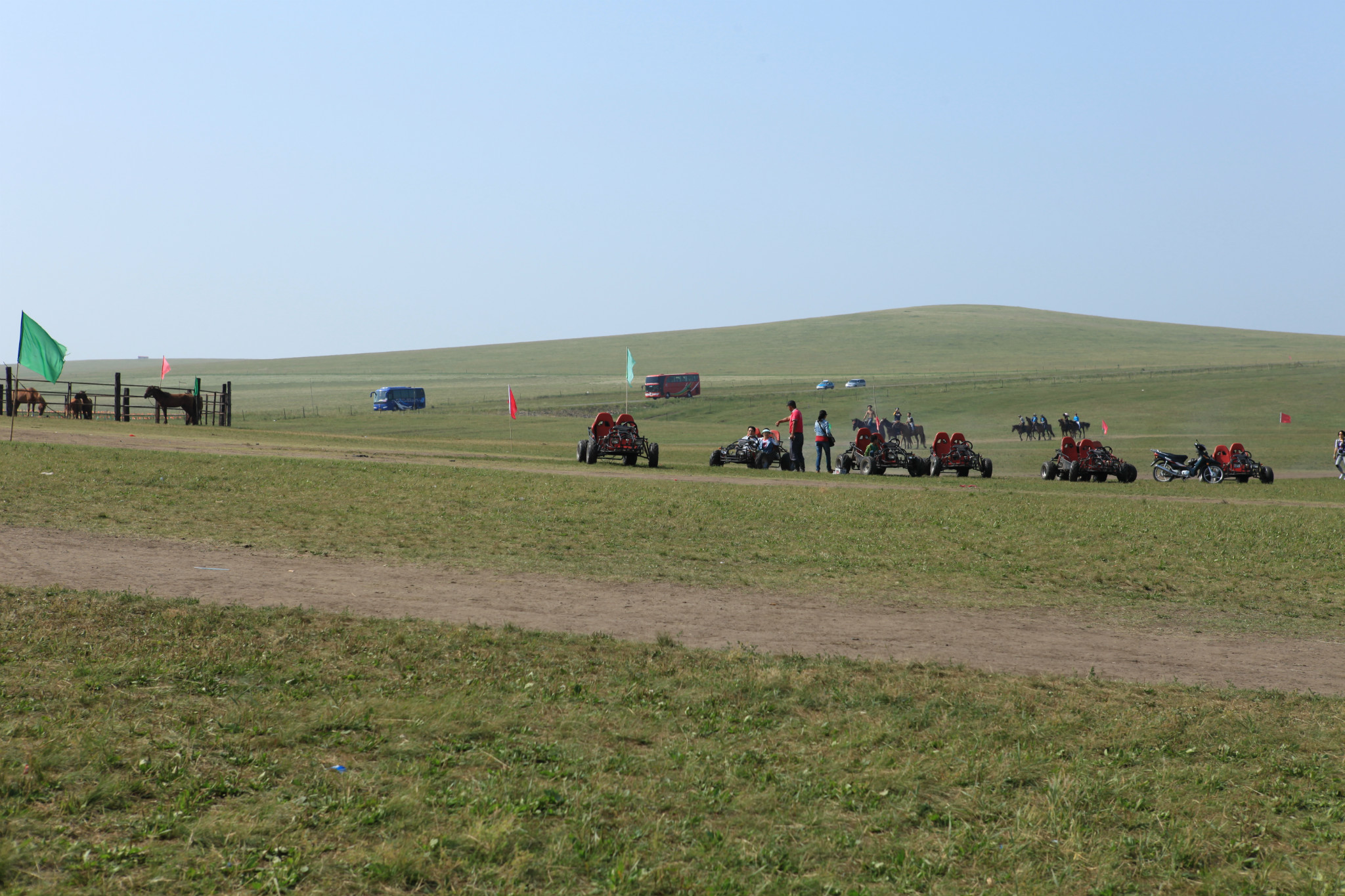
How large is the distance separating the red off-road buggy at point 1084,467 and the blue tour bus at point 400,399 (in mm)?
62460

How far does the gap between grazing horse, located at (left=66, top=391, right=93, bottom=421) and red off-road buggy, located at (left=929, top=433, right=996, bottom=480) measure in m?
30.1

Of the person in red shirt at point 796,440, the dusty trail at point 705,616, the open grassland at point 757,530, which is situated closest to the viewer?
the dusty trail at point 705,616

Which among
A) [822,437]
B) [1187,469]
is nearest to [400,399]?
[822,437]

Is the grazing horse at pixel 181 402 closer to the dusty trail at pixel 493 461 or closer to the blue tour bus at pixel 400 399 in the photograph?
the dusty trail at pixel 493 461

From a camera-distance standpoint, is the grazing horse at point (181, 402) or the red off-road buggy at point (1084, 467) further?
the grazing horse at point (181, 402)

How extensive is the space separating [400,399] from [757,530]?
2862 inches

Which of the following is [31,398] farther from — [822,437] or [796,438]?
[822,437]

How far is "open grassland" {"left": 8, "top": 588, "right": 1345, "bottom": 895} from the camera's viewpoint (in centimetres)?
491

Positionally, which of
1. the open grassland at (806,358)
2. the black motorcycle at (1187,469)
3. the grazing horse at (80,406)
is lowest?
the black motorcycle at (1187,469)

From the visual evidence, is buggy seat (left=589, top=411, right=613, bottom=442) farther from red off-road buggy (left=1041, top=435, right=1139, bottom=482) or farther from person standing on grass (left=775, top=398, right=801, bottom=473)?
red off-road buggy (left=1041, top=435, right=1139, bottom=482)

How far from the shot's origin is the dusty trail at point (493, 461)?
78.6 ft

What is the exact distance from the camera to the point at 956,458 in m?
29.7

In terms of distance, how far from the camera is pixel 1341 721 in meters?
7.48

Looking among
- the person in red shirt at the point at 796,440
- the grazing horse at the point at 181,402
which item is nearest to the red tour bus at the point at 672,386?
the grazing horse at the point at 181,402
